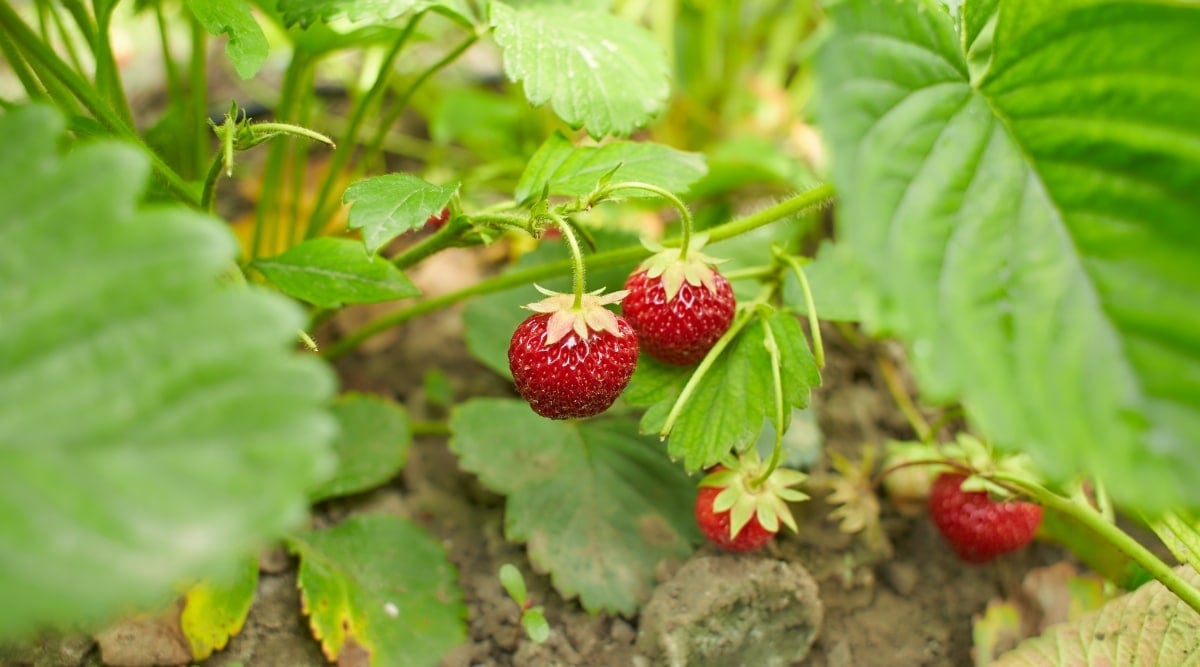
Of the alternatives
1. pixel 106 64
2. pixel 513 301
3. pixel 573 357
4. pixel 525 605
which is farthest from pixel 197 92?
pixel 525 605

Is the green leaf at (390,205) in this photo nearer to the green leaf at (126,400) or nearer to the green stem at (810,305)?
the green leaf at (126,400)

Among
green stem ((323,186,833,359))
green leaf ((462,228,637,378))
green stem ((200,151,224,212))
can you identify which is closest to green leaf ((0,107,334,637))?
green stem ((200,151,224,212))

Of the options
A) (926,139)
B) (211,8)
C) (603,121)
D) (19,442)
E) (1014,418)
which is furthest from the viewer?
(603,121)

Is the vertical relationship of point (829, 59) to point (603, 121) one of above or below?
above

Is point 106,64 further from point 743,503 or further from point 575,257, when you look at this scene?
point 743,503

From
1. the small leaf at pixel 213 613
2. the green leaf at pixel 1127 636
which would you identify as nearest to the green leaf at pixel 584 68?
the small leaf at pixel 213 613

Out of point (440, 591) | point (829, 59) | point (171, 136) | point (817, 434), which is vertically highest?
point (829, 59)

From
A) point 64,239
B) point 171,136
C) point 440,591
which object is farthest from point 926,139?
point 171,136

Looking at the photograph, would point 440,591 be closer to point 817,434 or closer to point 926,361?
point 817,434
